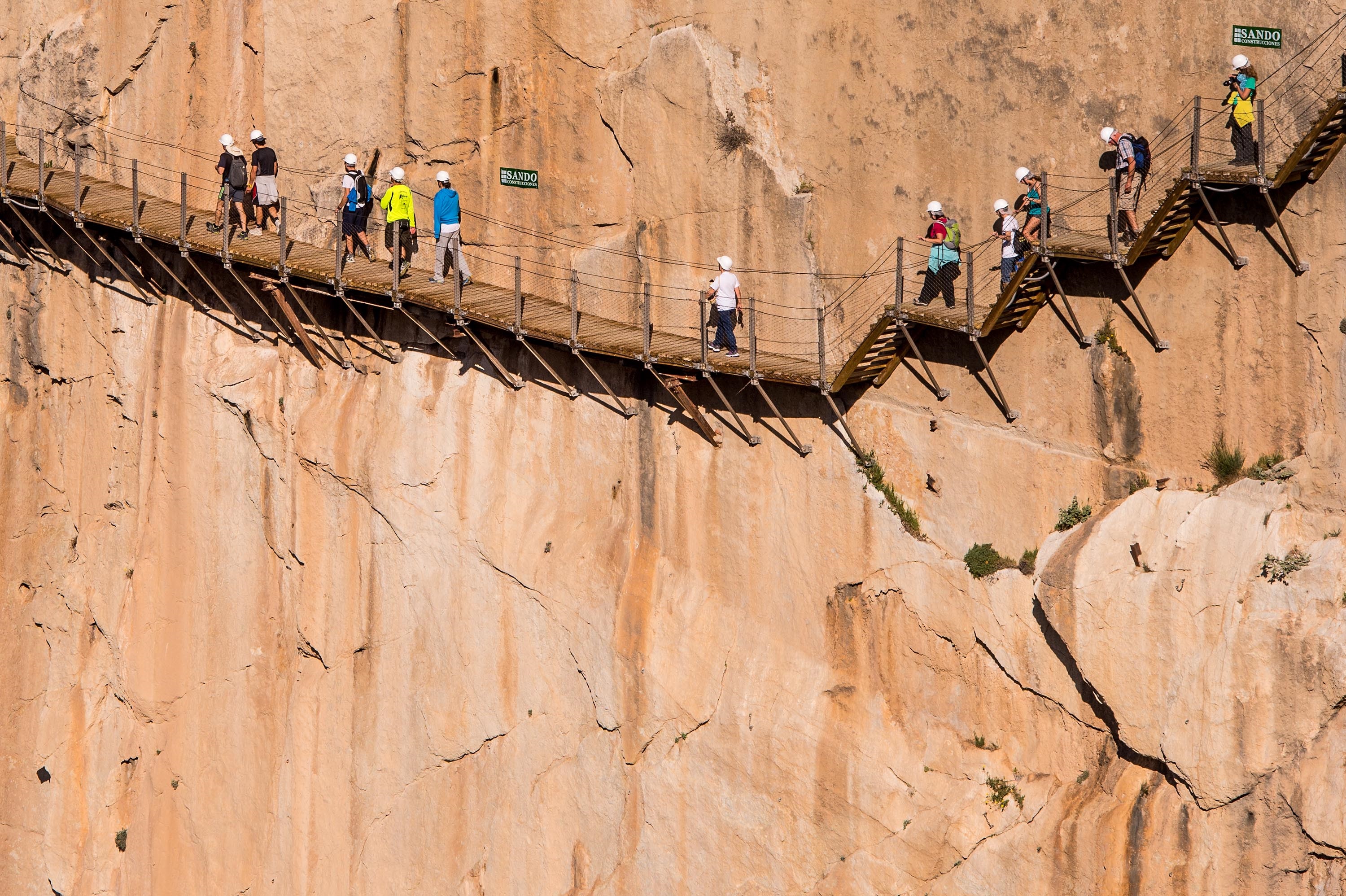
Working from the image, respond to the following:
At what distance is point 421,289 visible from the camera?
27375 mm

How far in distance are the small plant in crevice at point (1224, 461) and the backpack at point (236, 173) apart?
13.0 m

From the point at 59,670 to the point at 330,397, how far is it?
21.6ft

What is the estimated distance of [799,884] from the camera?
1032 inches

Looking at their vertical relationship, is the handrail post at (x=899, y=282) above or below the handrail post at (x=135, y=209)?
below

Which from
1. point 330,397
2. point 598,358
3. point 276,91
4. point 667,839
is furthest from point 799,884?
point 276,91

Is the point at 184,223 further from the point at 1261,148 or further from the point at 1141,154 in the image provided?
the point at 1261,148

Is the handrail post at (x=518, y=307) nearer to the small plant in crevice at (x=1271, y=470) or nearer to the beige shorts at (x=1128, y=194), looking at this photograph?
the beige shorts at (x=1128, y=194)

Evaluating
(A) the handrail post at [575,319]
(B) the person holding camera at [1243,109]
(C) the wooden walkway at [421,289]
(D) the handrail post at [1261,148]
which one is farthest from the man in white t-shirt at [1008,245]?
(A) the handrail post at [575,319]

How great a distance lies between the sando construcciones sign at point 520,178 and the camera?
91.0 feet

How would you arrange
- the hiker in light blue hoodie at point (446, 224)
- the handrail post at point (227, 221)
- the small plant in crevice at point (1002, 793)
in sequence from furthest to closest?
the handrail post at point (227, 221)
the hiker in light blue hoodie at point (446, 224)
the small plant in crevice at point (1002, 793)

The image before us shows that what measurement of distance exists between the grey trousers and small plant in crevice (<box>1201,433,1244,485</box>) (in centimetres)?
949

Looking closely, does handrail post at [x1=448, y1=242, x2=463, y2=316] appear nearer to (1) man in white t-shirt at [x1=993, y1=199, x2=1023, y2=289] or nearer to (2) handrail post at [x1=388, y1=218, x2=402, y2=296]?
(2) handrail post at [x1=388, y1=218, x2=402, y2=296]

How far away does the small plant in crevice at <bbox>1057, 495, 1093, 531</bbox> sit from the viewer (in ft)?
82.0

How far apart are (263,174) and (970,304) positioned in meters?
A: 9.87
